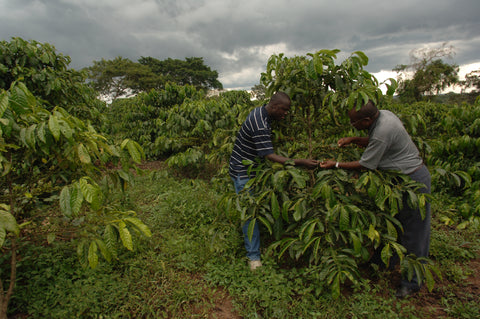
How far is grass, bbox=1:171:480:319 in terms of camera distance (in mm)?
1948

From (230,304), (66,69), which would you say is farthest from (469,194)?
(66,69)

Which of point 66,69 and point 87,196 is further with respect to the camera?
point 66,69

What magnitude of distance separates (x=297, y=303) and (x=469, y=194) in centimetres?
303

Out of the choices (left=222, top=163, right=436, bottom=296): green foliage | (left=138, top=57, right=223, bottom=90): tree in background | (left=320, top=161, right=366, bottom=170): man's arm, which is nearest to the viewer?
(left=222, top=163, right=436, bottom=296): green foliage

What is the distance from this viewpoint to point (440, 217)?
3.38m

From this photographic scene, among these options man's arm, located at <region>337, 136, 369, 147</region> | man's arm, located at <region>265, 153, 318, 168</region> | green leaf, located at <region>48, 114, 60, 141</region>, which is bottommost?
man's arm, located at <region>265, 153, 318, 168</region>

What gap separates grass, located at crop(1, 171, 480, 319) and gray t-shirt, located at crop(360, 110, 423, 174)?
2.98ft

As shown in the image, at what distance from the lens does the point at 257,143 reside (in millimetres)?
2227

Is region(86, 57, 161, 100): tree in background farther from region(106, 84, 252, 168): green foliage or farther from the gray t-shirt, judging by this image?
the gray t-shirt

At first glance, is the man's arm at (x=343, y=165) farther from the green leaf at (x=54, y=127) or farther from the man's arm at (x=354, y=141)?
the green leaf at (x=54, y=127)

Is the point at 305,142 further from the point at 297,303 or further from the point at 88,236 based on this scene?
the point at 88,236

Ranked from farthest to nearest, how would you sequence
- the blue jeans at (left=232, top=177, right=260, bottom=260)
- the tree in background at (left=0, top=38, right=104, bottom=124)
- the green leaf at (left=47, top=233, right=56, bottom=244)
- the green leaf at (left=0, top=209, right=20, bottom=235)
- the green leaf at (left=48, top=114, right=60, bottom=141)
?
1. the tree in background at (left=0, top=38, right=104, bottom=124)
2. the blue jeans at (left=232, top=177, right=260, bottom=260)
3. the green leaf at (left=47, top=233, right=56, bottom=244)
4. the green leaf at (left=48, top=114, right=60, bottom=141)
5. the green leaf at (left=0, top=209, right=20, bottom=235)

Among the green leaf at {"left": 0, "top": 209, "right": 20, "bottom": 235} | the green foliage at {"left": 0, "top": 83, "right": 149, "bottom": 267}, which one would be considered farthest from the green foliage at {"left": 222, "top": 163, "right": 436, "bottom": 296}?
the green leaf at {"left": 0, "top": 209, "right": 20, "bottom": 235}

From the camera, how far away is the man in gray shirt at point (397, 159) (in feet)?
6.28
